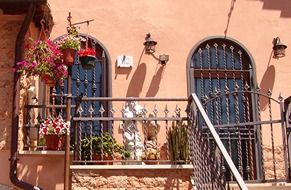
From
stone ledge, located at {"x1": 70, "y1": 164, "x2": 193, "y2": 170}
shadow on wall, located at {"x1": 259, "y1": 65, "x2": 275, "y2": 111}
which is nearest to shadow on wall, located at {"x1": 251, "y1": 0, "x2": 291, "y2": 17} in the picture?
shadow on wall, located at {"x1": 259, "y1": 65, "x2": 275, "y2": 111}

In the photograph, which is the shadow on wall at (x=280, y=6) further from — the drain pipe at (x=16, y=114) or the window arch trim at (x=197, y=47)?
the drain pipe at (x=16, y=114)

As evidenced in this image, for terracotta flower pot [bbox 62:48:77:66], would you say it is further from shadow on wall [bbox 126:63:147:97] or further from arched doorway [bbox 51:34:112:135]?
shadow on wall [bbox 126:63:147:97]

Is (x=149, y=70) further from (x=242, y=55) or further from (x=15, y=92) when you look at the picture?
(x=15, y=92)

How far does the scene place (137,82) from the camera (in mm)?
8844

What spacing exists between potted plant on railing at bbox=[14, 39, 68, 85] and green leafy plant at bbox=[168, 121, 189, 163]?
66.9 inches

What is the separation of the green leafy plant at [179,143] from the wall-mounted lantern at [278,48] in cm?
312

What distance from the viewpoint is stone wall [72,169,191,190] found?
646 centimetres

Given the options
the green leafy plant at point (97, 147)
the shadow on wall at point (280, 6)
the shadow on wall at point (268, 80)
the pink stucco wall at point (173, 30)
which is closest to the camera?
the green leafy plant at point (97, 147)

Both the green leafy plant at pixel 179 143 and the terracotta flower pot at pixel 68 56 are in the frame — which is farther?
the green leafy plant at pixel 179 143

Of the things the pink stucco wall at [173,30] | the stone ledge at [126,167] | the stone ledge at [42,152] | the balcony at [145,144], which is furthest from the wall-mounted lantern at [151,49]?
the stone ledge at [42,152]

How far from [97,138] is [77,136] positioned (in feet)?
1.38

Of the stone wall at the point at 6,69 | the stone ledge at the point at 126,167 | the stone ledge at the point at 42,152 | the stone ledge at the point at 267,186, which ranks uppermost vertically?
the stone wall at the point at 6,69

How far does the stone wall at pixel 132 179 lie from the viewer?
646 cm

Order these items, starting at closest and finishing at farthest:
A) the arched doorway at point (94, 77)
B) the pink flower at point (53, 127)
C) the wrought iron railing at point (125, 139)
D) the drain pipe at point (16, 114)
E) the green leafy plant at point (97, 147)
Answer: the drain pipe at point (16, 114), the pink flower at point (53, 127), the wrought iron railing at point (125, 139), the green leafy plant at point (97, 147), the arched doorway at point (94, 77)
